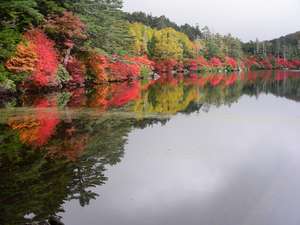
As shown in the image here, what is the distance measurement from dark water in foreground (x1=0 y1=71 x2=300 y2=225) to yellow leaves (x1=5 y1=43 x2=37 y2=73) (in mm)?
7080

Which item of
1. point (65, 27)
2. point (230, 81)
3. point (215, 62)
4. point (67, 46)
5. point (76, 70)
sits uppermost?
point (65, 27)

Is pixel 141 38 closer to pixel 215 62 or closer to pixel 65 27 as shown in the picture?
pixel 215 62

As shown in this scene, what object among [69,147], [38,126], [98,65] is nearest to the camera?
[69,147]

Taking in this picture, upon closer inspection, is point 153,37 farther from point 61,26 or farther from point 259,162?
point 259,162

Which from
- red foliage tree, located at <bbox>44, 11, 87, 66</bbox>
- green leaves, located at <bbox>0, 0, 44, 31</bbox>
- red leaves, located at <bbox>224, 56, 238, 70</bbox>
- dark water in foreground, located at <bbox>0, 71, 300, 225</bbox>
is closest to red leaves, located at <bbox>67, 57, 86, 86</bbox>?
red foliage tree, located at <bbox>44, 11, 87, 66</bbox>

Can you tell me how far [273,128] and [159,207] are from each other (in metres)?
8.80

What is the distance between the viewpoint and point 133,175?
832 cm

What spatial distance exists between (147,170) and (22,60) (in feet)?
53.8

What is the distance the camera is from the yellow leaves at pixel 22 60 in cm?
2267

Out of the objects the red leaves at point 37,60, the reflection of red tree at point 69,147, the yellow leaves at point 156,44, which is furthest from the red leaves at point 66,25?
the yellow leaves at point 156,44

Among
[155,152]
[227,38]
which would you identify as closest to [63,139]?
[155,152]

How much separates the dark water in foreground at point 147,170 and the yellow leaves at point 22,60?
279 inches

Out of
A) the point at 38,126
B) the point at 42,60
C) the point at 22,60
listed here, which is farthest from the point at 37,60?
the point at 38,126

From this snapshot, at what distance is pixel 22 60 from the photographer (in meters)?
23.1
